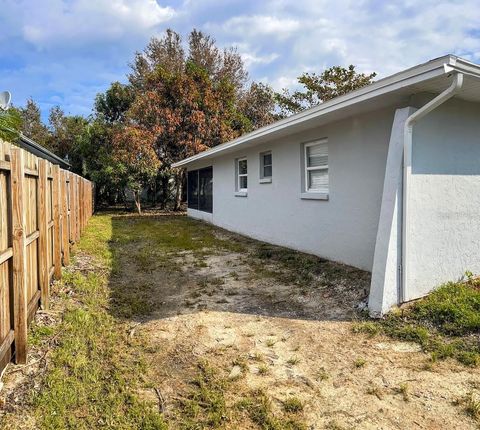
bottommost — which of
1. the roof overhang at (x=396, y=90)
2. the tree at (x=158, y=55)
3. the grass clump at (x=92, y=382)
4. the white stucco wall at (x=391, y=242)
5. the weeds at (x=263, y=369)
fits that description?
the weeds at (x=263, y=369)

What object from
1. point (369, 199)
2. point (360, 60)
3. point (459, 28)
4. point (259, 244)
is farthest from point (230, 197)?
point (360, 60)

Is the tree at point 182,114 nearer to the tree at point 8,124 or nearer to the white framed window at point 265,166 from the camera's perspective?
the white framed window at point 265,166

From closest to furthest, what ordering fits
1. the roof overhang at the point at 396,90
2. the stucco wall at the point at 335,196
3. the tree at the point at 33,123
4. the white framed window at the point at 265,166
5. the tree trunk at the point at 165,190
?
the roof overhang at the point at 396,90 → the stucco wall at the point at 335,196 → the white framed window at the point at 265,166 → the tree trunk at the point at 165,190 → the tree at the point at 33,123

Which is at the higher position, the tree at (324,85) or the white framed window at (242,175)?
the tree at (324,85)

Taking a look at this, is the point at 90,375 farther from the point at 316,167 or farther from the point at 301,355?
the point at 316,167

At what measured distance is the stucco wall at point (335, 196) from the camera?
547cm

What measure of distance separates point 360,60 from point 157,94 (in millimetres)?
11255

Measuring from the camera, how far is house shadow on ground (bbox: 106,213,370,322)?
4461 millimetres

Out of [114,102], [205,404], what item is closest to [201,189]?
[114,102]

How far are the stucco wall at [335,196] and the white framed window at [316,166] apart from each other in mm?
175

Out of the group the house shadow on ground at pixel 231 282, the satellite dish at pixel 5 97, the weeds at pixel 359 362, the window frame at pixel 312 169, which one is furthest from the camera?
the window frame at pixel 312 169

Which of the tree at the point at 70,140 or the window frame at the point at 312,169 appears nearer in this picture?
the window frame at the point at 312,169

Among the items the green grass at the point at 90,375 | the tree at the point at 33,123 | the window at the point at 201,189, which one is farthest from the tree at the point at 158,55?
the green grass at the point at 90,375

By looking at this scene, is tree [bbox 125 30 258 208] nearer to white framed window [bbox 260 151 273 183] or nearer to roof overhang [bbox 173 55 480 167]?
white framed window [bbox 260 151 273 183]
